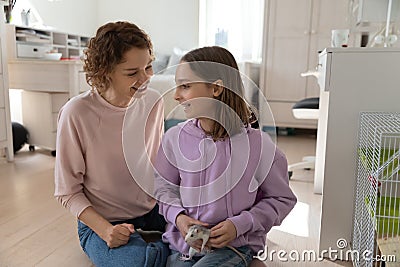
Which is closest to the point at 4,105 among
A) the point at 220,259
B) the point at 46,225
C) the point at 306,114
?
the point at 46,225

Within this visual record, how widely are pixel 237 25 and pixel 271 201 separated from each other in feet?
11.4

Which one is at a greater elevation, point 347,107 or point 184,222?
point 347,107

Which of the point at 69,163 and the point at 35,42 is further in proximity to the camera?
the point at 35,42

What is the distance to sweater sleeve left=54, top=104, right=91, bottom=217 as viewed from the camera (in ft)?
3.60

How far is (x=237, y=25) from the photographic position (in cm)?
415

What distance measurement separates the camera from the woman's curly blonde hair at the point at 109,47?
1058 mm

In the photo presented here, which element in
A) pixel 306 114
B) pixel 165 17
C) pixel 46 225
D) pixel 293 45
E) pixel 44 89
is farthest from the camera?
pixel 165 17

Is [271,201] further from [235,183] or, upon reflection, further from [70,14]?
[70,14]

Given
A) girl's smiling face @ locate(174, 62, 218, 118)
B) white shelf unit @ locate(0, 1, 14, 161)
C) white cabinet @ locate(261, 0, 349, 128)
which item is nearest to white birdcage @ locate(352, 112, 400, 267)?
girl's smiling face @ locate(174, 62, 218, 118)

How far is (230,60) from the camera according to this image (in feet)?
3.01

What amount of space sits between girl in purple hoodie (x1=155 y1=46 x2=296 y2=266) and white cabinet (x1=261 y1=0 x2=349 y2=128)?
103 inches

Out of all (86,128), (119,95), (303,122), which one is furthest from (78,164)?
(303,122)

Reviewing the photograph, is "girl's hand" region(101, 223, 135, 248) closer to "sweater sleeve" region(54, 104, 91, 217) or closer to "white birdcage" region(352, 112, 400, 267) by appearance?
"sweater sleeve" region(54, 104, 91, 217)

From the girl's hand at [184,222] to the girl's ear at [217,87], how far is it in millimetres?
308
